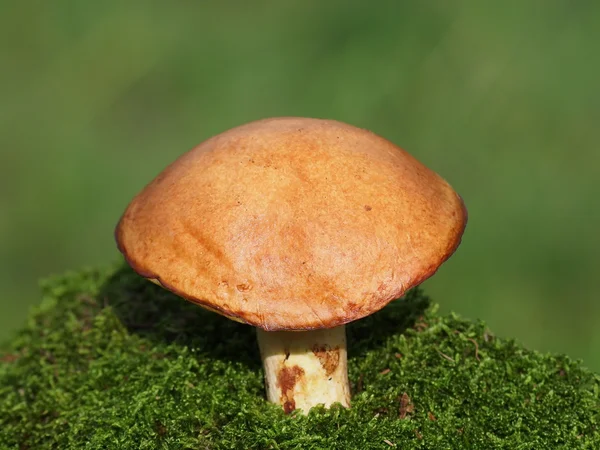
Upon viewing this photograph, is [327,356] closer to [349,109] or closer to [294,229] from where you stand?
[294,229]

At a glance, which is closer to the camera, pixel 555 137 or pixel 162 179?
pixel 162 179

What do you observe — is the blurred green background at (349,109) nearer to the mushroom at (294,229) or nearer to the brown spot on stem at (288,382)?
the brown spot on stem at (288,382)

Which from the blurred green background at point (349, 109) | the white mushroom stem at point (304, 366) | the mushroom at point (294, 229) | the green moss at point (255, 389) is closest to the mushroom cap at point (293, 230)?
the mushroom at point (294, 229)

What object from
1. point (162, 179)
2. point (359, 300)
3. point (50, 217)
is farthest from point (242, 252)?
point (50, 217)

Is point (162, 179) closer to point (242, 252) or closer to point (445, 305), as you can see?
point (242, 252)

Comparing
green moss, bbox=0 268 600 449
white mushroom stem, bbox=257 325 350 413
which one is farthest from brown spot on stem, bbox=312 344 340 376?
green moss, bbox=0 268 600 449

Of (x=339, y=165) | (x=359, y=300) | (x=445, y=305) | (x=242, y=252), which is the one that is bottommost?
(x=445, y=305)

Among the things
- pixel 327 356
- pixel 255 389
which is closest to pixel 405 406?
pixel 327 356

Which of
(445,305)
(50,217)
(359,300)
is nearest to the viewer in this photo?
(359,300)
